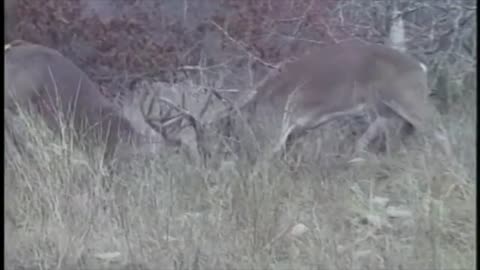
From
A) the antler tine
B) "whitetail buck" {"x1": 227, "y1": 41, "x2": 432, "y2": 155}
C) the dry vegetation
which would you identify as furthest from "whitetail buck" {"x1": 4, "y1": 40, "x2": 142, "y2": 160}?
"whitetail buck" {"x1": 227, "y1": 41, "x2": 432, "y2": 155}

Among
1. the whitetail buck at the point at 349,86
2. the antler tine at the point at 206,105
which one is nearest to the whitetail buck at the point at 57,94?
the antler tine at the point at 206,105

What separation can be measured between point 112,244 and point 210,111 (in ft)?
7.74

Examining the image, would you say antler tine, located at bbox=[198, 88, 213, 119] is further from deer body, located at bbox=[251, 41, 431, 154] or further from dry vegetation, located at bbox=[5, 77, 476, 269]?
dry vegetation, located at bbox=[5, 77, 476, 269]

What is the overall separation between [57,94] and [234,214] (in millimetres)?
2040

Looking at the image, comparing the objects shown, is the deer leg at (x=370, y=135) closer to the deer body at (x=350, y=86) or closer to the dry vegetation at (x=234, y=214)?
the deer body at (x=350, y=86)

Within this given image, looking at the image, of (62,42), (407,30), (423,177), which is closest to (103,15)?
(62,42)

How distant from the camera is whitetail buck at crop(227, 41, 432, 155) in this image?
21.4ft

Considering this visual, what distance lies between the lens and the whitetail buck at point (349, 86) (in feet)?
21.4

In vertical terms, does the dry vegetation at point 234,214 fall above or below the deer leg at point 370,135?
above

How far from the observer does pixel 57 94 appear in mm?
5707

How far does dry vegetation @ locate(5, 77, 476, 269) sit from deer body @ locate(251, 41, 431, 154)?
1.77 m

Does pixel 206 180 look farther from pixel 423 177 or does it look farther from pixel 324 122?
pixel 324 122

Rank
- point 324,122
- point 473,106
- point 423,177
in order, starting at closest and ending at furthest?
point 423,177
point 473,106
point 324,122

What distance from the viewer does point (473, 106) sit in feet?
Answer: 17.8
